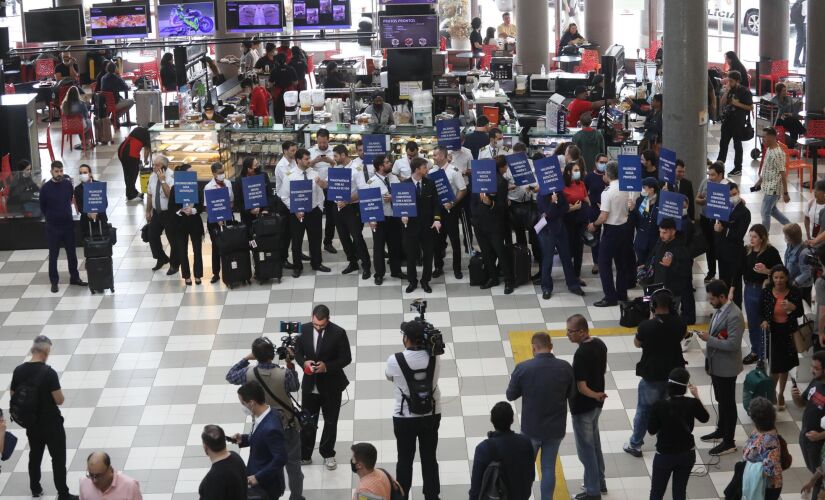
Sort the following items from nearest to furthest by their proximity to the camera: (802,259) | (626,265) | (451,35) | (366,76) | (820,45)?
(802,259), (626,265), (820,45), (366,76), (451,35)

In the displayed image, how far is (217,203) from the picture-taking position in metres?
14.5

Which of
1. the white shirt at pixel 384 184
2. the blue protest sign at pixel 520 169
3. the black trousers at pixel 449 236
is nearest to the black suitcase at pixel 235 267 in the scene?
the white shirt at pixel 384 184

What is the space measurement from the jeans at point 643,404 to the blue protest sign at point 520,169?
4250mm

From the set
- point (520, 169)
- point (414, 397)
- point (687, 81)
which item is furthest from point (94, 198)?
point (687, 81)

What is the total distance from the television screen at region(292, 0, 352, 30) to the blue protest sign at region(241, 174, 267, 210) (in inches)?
366

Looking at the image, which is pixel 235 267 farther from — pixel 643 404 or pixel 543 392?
pixel 543 392

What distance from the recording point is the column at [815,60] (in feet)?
66.4

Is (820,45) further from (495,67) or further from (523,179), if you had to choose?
(523,179)

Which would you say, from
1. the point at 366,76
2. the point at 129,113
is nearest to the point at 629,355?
the point at 366,76

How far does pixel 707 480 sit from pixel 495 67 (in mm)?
13370

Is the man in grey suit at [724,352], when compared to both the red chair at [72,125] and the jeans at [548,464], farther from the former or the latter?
the red chair at [72,125]

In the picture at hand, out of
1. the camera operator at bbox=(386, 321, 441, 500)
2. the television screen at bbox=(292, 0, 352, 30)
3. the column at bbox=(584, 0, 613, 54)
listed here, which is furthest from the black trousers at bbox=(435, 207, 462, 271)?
the column at bbox=(584, 0, 613, 54)

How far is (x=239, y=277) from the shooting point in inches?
579

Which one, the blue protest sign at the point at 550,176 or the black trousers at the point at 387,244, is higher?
the blue protest sign at the point at 550,176
